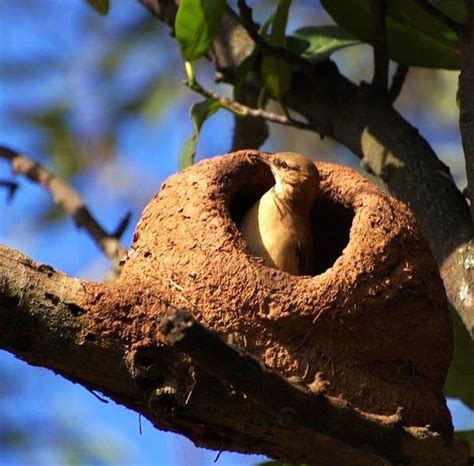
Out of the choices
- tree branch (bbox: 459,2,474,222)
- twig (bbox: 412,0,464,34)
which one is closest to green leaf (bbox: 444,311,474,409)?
tree branch (bbox: 459,2,474,222)

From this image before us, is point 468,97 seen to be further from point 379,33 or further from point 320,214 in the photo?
point 320,214

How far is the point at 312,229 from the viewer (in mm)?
3793

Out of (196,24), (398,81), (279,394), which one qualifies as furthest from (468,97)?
(279,394)

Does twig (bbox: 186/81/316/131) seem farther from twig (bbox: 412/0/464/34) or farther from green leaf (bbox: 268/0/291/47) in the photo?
twig (bbox: 412/0/464/34)

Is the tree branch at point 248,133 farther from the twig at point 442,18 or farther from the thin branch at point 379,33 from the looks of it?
the twig at point 442,18

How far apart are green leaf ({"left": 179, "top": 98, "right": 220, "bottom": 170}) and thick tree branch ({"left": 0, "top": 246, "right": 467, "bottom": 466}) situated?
43.5 inches

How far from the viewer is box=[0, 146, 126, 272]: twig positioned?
4.21m

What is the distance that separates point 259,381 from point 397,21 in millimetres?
2166

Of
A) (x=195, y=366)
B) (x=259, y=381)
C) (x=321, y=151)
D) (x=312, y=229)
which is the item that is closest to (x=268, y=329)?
(x=195, y=366)

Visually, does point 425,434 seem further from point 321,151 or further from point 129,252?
point 321,151

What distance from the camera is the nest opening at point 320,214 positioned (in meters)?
3.55

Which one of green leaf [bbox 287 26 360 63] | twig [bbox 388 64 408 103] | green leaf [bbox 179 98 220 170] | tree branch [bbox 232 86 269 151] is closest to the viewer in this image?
green leaf [bbox 179 98 220 170]

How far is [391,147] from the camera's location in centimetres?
363

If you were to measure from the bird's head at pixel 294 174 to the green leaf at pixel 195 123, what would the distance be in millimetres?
287
